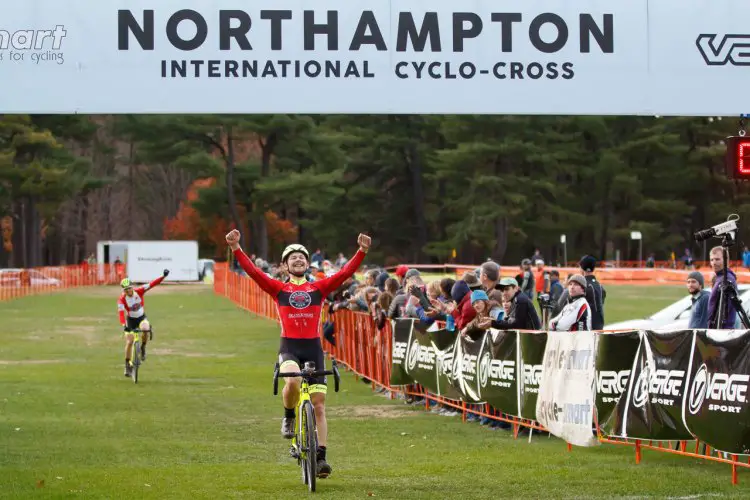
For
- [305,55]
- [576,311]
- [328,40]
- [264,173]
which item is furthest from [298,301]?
[264,173]

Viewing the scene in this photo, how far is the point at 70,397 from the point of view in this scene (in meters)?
21.7

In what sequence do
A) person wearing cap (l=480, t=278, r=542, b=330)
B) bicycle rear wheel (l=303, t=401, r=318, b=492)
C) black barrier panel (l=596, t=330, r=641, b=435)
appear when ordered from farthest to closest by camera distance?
person wearing cap (l=480, t=278, r=542, b=330) < black barrier panel (l=596, t=330, r=641, b=435) < bicycle rear wheel (l=303, t=401, r=318, b=492)

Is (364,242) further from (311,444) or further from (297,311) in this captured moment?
(311,444)

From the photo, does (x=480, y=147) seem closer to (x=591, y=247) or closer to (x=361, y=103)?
(x=591, y=247)

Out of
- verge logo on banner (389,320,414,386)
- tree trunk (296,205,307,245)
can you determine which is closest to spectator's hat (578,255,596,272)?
verge logo on banner (389,320,414,386)

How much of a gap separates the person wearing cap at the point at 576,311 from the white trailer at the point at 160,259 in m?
72.6

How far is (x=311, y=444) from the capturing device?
37.2ft

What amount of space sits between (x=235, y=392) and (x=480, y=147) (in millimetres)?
69778

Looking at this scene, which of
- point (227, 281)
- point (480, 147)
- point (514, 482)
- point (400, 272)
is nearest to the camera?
point (514, 482)

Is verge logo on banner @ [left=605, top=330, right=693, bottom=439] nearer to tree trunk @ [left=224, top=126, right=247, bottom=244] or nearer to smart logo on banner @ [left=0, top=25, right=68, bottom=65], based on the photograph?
smart logo on banner @ [left=0, top=25, right=68, bottom=65]

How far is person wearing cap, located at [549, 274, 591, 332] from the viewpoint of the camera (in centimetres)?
1530

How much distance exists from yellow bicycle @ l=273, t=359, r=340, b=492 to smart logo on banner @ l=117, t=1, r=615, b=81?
11.9ft

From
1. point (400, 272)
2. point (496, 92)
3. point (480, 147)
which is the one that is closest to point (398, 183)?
point (480, 147)

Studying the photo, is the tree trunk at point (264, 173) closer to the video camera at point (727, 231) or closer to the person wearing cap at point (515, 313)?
the person wearing cap at point (515, 313)
